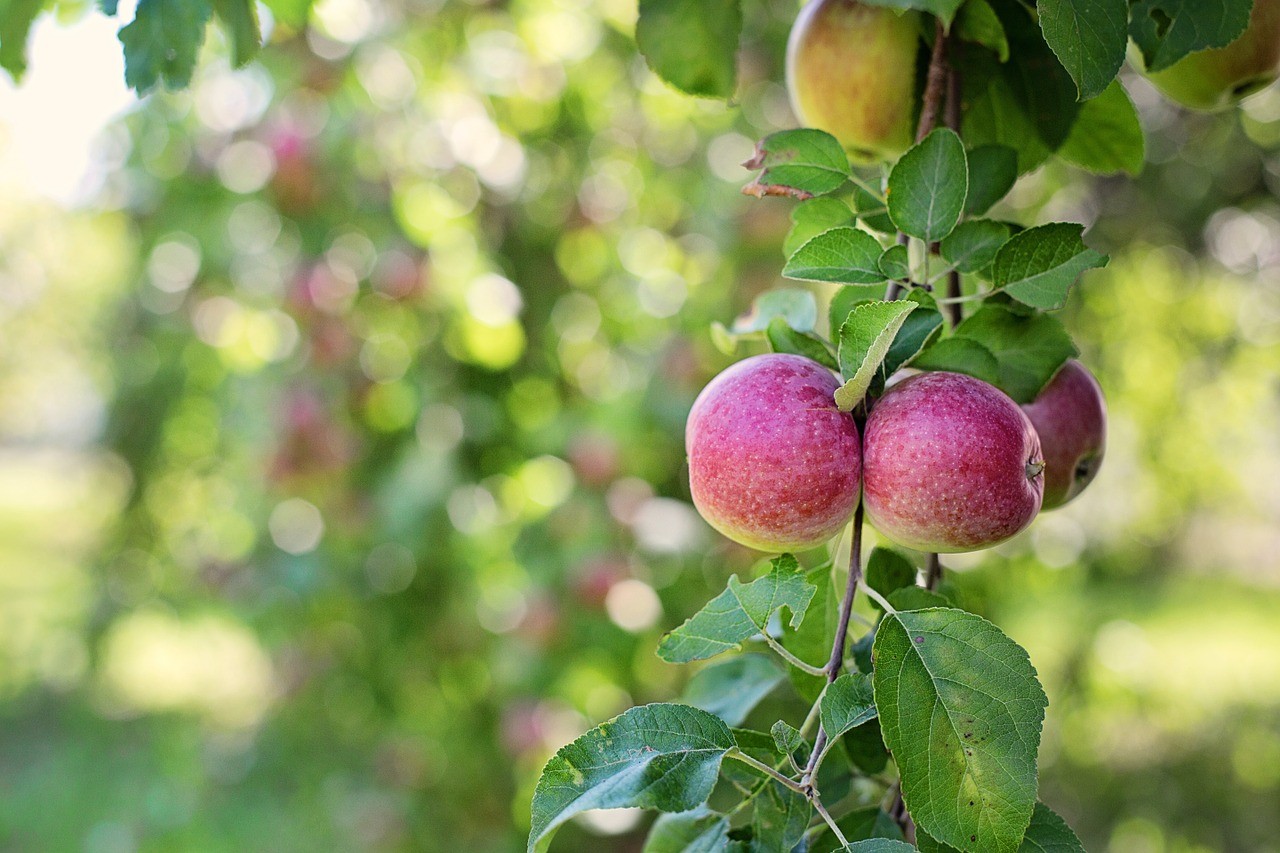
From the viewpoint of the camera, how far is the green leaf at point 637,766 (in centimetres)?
58

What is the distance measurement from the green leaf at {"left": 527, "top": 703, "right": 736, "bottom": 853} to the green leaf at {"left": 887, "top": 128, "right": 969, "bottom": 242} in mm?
362

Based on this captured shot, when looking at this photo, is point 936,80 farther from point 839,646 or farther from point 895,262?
point 839,646

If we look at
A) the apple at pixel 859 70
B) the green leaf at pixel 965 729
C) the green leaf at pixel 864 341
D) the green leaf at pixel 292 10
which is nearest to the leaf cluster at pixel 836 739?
the green leaf at pixel 965 729

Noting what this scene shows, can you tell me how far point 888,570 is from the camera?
79 centimetres

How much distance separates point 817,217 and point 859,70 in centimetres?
19

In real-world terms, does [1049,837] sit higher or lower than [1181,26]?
lower

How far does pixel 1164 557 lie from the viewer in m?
6.41

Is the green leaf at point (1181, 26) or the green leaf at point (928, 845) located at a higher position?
the green leaf at point (1181, 26)

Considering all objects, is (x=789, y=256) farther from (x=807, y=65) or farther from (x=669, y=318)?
(x=669, y=318)

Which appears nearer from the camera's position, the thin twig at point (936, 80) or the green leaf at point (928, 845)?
→ the green leaf at point (928, 845)

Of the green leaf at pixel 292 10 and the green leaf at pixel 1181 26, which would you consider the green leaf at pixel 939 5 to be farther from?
the green leaf at pixel 292 10

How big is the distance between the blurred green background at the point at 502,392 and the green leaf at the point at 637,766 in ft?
3.90

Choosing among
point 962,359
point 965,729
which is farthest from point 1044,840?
point 962,359

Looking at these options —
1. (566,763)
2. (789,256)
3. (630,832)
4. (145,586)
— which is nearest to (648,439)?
(630,832)
